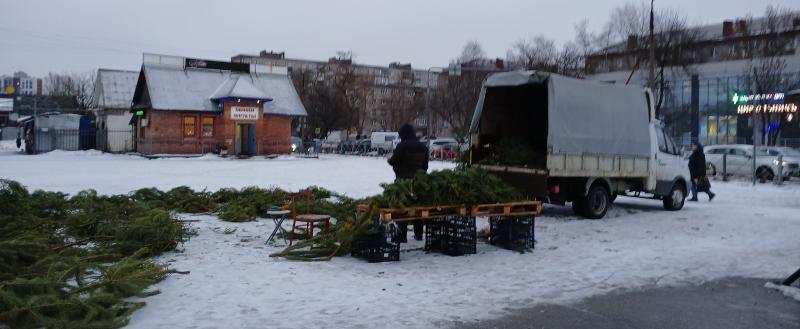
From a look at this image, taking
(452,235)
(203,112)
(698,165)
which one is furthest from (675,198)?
(203,112)

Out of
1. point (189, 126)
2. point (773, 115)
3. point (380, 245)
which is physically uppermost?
point (773, 115)

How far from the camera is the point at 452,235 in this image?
10.4m

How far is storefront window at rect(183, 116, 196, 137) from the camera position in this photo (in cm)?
4512

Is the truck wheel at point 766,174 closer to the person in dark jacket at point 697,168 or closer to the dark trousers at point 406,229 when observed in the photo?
the person in dark jacket at point 697,168

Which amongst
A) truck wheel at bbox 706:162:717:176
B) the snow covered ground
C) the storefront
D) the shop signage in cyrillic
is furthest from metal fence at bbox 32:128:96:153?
the storefront

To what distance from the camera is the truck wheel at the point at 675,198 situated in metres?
17.3

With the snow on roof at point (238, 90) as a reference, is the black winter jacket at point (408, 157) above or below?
below

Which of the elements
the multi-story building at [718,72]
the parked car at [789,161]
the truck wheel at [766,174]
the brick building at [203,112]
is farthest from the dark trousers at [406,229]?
the multi-story building at [718,72]

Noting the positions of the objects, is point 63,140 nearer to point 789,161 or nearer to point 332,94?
point 332,94

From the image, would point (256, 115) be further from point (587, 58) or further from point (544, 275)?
point (544, 275)

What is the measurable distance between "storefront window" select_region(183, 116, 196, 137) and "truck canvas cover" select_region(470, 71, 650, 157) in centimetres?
3338

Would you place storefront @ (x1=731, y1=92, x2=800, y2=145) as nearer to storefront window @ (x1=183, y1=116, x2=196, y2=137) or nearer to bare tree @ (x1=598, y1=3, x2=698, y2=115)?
bare tree @ (x1=598, y1=3, x2=698, y2=115)

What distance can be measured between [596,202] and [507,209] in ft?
18.5

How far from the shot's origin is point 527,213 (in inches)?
428
